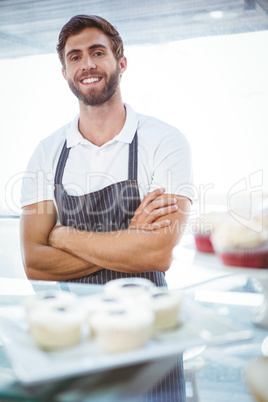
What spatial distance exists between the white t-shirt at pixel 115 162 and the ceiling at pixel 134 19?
3.33 ft

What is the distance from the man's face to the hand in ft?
1.65

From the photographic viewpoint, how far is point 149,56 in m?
2.91

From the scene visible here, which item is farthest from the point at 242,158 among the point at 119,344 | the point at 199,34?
the point at 119,344

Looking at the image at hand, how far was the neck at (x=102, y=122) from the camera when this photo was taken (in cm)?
202

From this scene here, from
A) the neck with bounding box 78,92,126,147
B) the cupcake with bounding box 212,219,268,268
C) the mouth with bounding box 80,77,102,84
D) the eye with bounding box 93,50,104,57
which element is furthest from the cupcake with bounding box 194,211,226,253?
the eye with bounding box 93,50,104,57

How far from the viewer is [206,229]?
123 centimetres

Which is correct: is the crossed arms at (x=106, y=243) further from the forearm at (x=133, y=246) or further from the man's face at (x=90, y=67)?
the man's face at (x=90, y=67)

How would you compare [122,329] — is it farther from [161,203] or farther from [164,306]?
[161,203]

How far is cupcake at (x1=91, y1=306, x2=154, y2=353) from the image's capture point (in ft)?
2.77

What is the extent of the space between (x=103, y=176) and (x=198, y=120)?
114cm

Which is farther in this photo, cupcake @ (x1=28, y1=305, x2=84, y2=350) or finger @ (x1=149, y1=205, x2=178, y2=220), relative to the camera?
finger @ (x1=149, y1=205, x2=178, y2=220)

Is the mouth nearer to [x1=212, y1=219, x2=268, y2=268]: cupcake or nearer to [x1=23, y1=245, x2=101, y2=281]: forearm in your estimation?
[x1=23, y1=245, x2=101, y2=281]: forearm

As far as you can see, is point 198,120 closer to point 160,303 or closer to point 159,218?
point 159,218

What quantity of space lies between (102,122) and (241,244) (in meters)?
1.12
